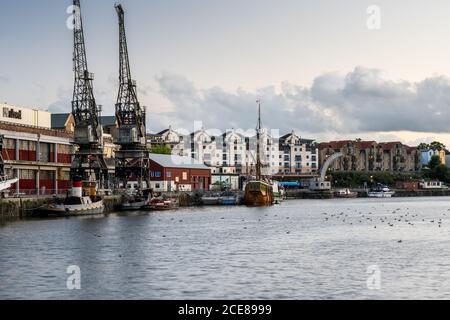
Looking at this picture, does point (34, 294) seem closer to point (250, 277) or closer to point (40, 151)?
point (250, 277)

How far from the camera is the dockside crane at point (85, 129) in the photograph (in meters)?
104

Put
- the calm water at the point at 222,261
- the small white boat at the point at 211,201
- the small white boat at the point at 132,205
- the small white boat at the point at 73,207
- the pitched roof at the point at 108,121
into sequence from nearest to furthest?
the calm water at the point at 222,261 → the small white boat at the point at 73,207 → the small white boat at the point at 132,205 → the small white boat at the point at 211,201 → the pitched roof at the point at 108,121

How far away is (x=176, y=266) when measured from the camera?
40625 millimetres

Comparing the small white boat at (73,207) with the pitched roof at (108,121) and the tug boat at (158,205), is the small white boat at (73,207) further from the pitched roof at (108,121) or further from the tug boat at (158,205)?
the pitched roof at (108,121)

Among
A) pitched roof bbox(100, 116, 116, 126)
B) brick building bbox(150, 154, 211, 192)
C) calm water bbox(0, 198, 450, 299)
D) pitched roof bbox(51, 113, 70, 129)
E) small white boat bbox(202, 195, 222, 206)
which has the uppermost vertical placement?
pitched roof bbox(100, 116, 116, 126)

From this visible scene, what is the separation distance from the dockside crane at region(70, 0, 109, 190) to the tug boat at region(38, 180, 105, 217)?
1112cm

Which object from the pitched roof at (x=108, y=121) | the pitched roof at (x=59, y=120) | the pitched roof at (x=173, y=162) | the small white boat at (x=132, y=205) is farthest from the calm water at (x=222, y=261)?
the pitched roof at (x=108, y=121)

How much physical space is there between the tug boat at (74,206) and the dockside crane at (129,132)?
1946 centimetres

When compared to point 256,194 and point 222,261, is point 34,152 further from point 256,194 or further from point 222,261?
point 222,261

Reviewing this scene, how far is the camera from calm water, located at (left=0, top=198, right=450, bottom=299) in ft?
108

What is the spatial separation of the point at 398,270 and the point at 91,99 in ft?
249

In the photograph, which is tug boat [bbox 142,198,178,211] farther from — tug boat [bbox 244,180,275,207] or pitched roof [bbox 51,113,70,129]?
pitched roof [bbox 51,113,70,129]

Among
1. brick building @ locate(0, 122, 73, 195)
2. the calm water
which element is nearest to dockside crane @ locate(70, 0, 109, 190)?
brick building @ locate(0, 122, 73, 195)

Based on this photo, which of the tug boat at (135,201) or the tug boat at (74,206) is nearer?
the tug boat at (74,206)
